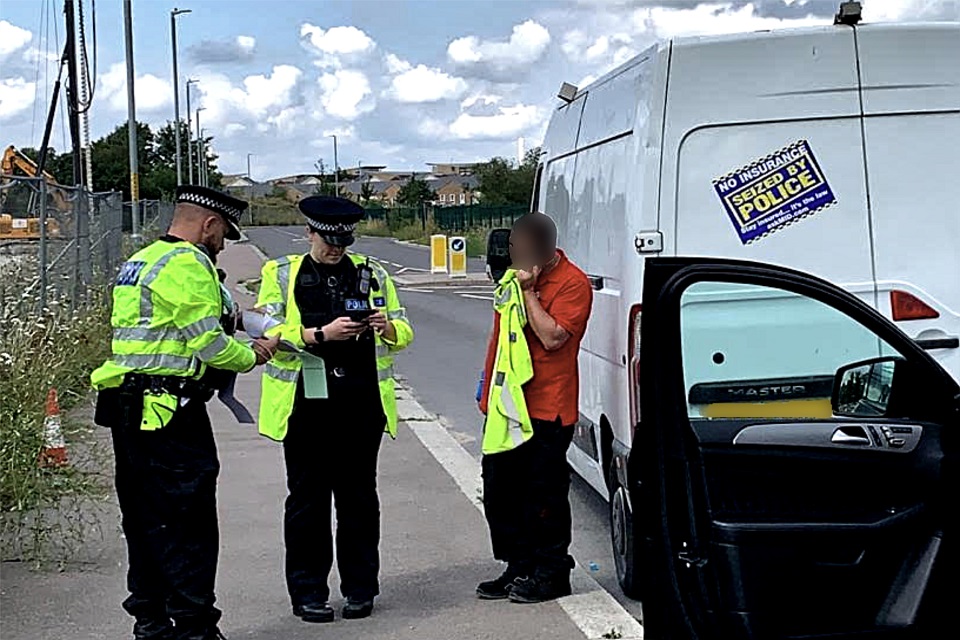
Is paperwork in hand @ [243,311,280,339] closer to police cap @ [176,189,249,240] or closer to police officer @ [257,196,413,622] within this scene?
police officer @ [257,196,413,622]

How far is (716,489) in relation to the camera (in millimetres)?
3576

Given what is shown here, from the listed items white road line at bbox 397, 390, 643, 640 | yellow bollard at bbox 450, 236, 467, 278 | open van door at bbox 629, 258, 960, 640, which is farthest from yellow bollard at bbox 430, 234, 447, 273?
open van door at bbox 629, 258, 960, 640

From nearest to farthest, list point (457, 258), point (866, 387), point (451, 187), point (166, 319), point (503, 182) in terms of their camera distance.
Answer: point (866, 387) < point (166, 319) < point (457, 258) < point (503, 182) < point (451, 187)

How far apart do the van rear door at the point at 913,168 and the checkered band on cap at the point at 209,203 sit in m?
2.54

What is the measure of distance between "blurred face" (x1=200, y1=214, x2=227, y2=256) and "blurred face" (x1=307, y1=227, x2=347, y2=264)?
1.64 feet

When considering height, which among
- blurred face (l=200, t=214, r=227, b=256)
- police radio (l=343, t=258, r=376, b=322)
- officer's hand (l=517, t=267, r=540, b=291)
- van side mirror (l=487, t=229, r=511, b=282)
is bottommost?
police radio (l=343, t=258, r=376, b=322)

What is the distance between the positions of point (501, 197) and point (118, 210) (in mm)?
58898

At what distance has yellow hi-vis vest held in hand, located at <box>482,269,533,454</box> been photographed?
5707 mm

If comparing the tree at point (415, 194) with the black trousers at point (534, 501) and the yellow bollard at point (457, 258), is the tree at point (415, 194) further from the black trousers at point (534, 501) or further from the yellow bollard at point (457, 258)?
the black trousers at point (534, 501)

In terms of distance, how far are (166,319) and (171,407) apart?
1.11 ft

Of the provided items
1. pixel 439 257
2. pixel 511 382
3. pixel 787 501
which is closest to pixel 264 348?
pixel 511 382

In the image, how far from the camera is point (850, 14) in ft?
17.0

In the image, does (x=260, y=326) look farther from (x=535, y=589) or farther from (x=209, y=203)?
(x=535, y=589)

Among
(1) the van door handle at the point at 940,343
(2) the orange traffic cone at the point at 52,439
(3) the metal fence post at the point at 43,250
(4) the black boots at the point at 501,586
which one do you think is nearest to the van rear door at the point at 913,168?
(1) the van door handle at the point at 940,343
